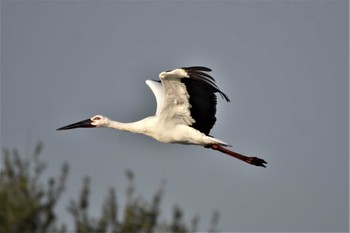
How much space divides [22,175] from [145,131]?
3589mm

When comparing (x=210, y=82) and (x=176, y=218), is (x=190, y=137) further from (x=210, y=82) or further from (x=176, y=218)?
(x=176, y=218)

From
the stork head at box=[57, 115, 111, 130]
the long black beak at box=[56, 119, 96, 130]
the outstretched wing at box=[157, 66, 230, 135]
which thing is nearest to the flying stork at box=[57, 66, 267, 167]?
the outstretched wing at box=[157, 66, 230, 135]

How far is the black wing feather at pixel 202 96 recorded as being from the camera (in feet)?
53.2

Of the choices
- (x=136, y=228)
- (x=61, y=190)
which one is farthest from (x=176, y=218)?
(x=61, y=190)

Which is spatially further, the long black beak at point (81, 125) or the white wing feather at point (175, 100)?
the long black beak at point (81, 125)

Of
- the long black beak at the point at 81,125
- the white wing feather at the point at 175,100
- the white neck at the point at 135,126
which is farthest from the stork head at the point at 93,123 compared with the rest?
the white wing feather at the point at 175,100

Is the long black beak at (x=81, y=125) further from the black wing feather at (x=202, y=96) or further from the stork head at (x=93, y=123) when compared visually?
the black wing feather at (x=202, y=96)

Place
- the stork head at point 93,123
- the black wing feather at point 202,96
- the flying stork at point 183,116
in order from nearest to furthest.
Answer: the black wing feather at point 202,96 < the flying stork at point 183,116 < the stork head at point 93,123

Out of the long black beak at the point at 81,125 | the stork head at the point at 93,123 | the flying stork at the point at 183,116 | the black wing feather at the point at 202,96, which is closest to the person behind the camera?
the black wing feather at the point at 202,96

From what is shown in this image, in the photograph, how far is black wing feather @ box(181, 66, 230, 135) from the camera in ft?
53.2

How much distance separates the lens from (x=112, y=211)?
47.1 feet

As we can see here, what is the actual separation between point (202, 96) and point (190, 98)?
0.20 metres

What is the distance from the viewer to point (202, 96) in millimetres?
17219

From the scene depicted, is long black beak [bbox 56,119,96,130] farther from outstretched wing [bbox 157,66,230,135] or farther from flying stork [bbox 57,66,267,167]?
outstretched wing [bbox 157,66,230,135]
